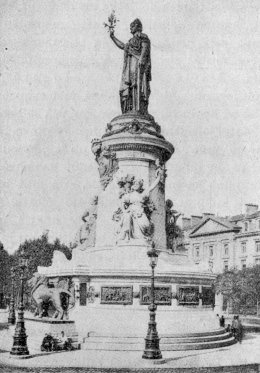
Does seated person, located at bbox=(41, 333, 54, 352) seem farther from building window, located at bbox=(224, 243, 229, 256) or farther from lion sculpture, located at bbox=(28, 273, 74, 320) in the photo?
building window, located at bbox=(224, 243, 229, 256)

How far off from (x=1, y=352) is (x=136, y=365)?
505cm

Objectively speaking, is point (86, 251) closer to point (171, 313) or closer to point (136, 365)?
point (171, 313)

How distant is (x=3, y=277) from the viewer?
255ft

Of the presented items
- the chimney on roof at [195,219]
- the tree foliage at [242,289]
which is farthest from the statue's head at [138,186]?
the chimney on roof at [195,219]

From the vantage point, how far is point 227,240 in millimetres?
81312

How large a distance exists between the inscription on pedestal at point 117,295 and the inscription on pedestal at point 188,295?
2.07 metres

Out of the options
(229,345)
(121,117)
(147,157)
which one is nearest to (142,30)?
(121,117)

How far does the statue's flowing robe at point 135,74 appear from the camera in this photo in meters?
27.5

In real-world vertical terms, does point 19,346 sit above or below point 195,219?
below

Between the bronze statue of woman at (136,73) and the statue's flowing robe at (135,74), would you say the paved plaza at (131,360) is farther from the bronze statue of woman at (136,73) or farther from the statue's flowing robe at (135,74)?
the statue's flowing robe at (135,74)

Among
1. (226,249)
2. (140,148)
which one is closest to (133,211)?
(140,148)

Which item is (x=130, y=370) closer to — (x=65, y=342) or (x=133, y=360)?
(x=133, y=360)

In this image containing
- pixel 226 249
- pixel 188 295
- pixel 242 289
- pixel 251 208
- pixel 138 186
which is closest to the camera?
pixel 188 295

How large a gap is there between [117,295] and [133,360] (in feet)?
14.8
